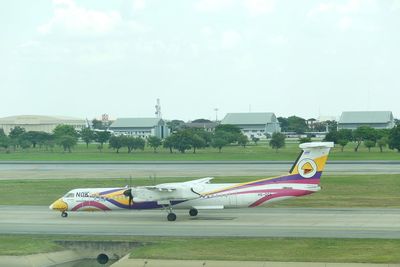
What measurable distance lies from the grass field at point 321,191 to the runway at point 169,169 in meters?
6.16

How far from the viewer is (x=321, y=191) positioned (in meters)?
63.7

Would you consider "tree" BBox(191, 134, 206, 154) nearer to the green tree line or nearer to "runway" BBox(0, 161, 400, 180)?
the green tree line

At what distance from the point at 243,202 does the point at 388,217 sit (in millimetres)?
9286

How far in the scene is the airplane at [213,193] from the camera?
154ft

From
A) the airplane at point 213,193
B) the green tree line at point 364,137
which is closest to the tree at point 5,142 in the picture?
the green tree line at point 364,137

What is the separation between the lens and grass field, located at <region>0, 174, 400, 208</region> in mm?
56469

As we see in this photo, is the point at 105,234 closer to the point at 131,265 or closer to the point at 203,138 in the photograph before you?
the point at 131,265

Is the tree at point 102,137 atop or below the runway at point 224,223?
atop

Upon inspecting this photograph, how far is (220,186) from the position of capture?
48.1 m

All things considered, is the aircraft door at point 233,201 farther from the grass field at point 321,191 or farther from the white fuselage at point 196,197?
the grass field at point 321,191

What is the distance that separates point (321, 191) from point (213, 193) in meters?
18.6

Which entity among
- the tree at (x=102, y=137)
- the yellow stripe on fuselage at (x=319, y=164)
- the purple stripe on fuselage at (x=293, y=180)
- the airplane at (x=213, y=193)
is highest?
the tree at (x=102, y=137)

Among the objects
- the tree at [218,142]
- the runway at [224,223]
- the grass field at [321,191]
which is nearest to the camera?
the runway at [224,223]

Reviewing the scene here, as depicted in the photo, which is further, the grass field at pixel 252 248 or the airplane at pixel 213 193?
the airplane at pixel 213 193
